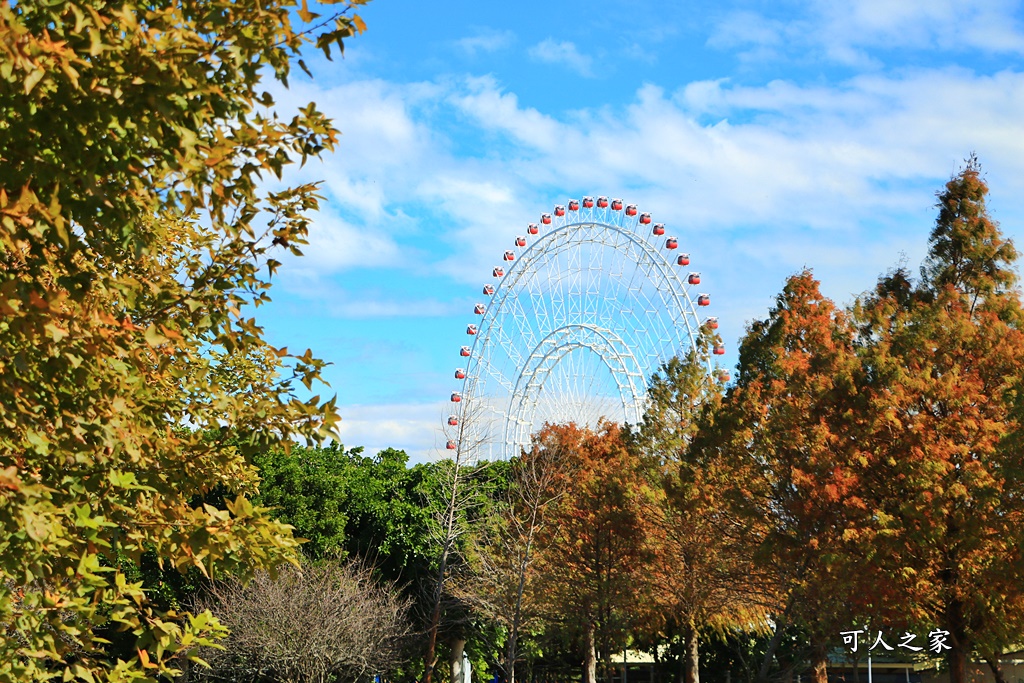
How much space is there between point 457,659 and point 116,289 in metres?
37.0

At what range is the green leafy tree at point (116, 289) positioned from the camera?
191 inches

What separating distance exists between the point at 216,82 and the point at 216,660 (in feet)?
87.6

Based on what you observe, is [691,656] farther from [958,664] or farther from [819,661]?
[958,664]

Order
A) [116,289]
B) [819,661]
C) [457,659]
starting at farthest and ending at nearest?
[457,659], [819,661], [116,289]

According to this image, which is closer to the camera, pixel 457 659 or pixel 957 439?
pixel 957 439

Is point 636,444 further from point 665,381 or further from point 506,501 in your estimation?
point 506,501

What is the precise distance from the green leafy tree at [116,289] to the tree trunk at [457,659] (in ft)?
115

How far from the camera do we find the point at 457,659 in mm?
40094

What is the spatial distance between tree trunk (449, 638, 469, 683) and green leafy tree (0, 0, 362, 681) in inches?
1380

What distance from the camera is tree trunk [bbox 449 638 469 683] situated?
39.9m

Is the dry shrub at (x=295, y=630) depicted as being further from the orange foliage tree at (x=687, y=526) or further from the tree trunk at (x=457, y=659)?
the tree trunk at (x=457, y=659)

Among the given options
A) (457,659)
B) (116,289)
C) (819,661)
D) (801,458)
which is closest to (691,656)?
(819,661)

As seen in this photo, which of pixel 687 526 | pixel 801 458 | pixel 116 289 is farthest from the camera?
pixel 687 526

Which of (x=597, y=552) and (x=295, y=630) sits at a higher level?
(x=597, y=552)
